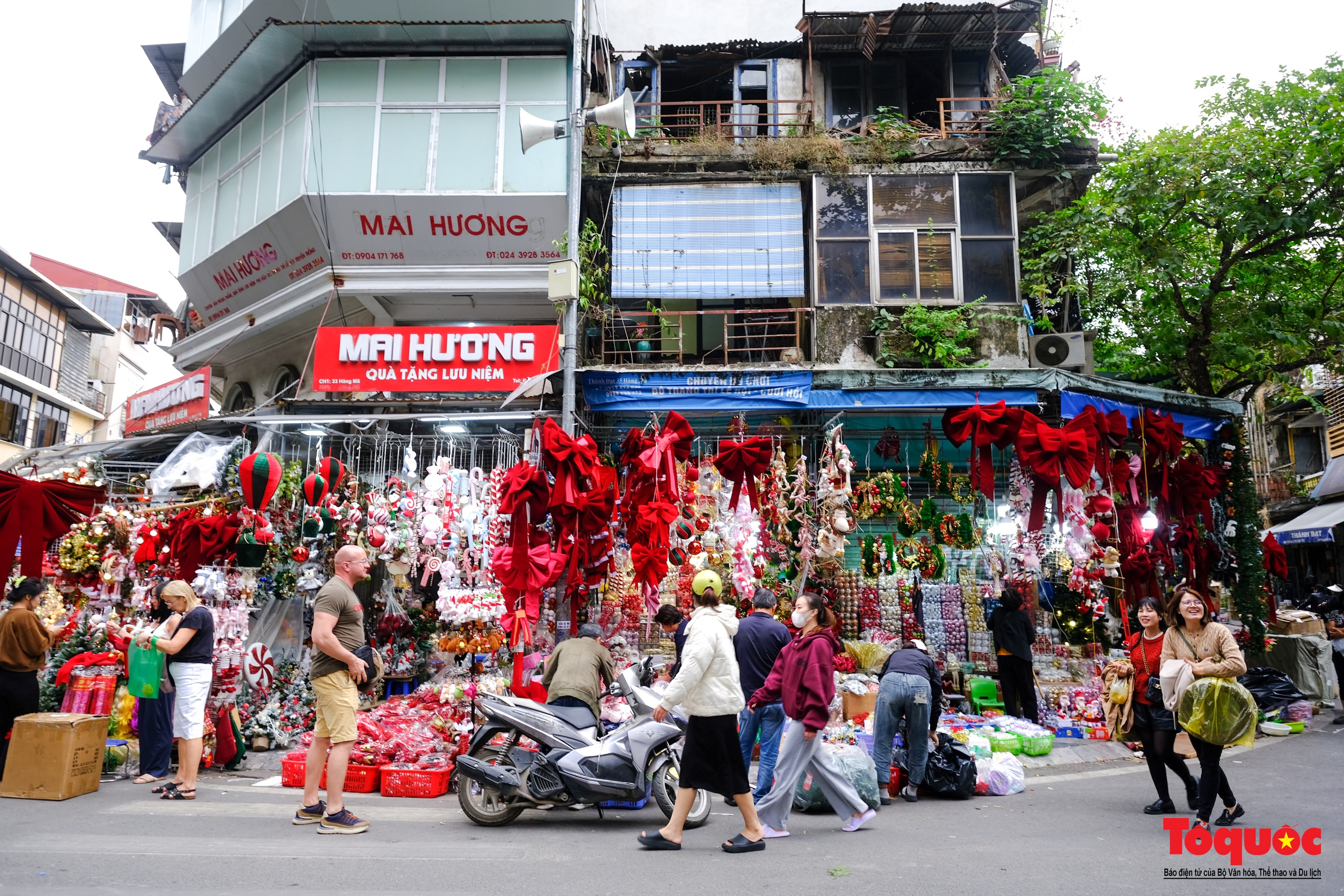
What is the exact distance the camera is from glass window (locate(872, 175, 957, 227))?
11.6 m

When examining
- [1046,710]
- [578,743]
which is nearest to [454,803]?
[578,743]

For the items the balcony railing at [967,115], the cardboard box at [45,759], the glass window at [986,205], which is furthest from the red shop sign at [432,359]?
the balcony railing at [967,115]

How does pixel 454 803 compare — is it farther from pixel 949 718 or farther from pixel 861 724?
pixel 949 718

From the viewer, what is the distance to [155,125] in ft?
54.5

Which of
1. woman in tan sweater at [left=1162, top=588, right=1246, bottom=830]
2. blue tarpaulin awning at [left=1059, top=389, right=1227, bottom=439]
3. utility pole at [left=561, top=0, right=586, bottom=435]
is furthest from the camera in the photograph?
blue tarpaulin awning at [left=1059, top=389, right=1227, bottom=439]

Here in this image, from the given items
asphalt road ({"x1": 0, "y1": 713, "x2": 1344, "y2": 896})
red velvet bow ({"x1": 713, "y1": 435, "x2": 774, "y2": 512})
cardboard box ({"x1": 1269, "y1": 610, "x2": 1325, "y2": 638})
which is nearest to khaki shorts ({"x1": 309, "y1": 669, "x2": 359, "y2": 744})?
asphalt road ({"x1": 0, "y1": 713, "x2": 1344, "y2": 896})

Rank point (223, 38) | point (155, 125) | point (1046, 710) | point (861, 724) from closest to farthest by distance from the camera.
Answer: point (861, 724) → point (1046, 710) → point (223, 38) → point (155, 125)

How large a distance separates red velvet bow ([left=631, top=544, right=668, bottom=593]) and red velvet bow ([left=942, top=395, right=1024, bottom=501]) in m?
3.21

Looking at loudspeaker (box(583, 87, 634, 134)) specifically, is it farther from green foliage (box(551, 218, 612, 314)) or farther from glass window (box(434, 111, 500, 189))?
glass window (box(434, 111, 500, 189))

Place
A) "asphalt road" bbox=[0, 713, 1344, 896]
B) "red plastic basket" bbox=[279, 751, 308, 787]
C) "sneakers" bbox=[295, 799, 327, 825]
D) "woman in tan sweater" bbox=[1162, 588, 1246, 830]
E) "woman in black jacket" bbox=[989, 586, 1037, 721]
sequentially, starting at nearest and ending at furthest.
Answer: "asphalt road" bbox=[0, 713, 1344, 896]
"woman in tan sweater" bbox=[1162, 588, 1246, 830]
"sneakers" bbox=[295, 799, 327, 825]
"red plastic basket" bbox=[279, 751, 308, 787]
"woman in black jacket" bbox=[989, 586, 1037, 721]

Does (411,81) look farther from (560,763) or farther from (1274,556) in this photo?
(1274,556)

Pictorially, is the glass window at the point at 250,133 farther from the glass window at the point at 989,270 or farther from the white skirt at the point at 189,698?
the glass window at the point at 989,270

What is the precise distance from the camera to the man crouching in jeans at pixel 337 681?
5.13 metres

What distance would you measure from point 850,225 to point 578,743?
8674 millimetres
